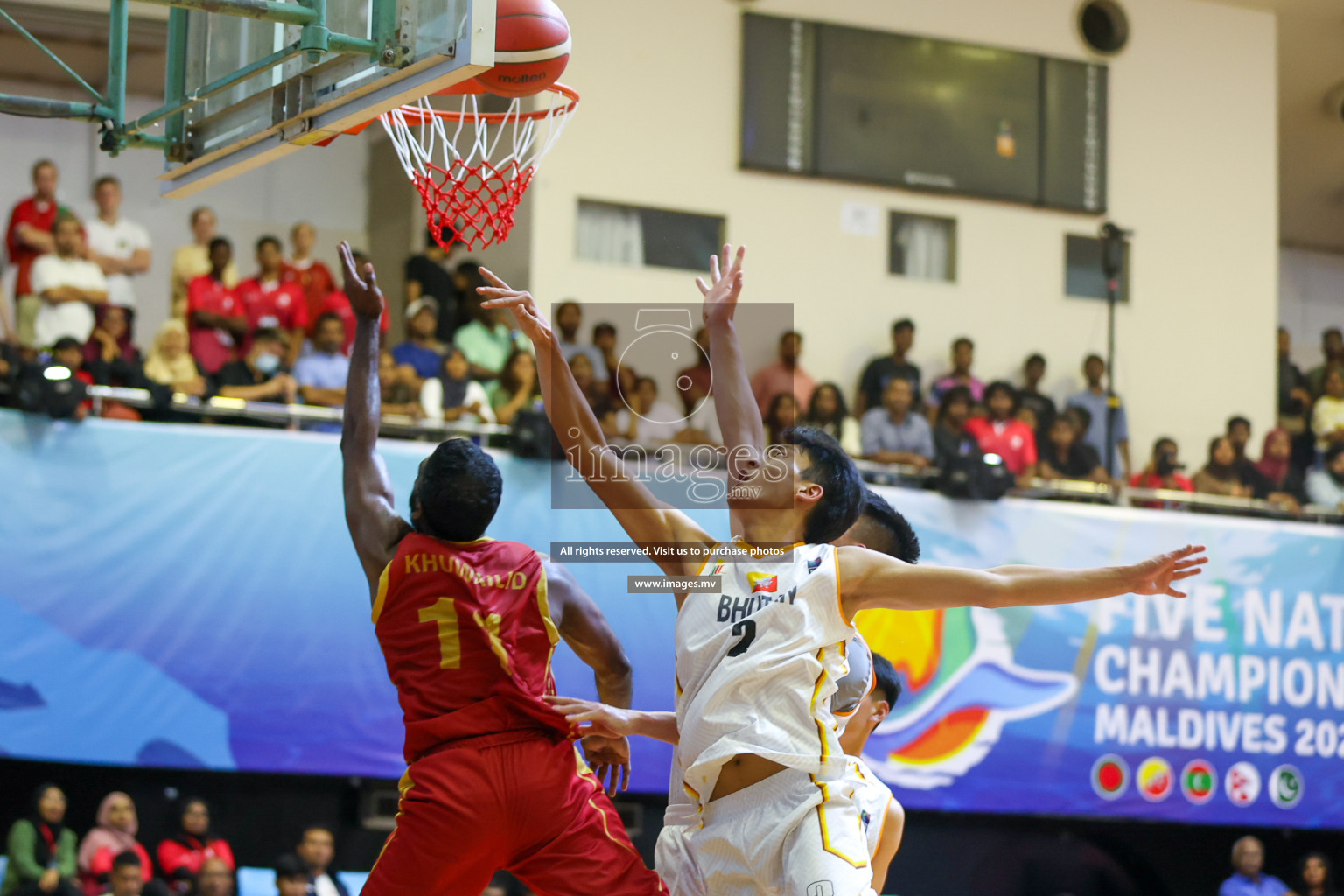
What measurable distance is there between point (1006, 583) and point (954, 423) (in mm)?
8218

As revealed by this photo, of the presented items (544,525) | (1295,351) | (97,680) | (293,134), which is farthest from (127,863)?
(1295,351)

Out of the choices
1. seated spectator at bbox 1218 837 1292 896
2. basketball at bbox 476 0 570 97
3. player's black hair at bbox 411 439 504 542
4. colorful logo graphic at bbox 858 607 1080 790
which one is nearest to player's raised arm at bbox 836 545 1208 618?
player's black hair at bbox 411 439 504 542

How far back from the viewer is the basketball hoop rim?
5895mm

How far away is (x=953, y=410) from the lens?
1195 cm

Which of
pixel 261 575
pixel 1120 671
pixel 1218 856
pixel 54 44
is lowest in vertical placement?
pixel 1218 856

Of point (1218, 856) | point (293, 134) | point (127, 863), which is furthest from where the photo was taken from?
point (1218, 856)

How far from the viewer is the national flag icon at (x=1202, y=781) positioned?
1101 centimetres

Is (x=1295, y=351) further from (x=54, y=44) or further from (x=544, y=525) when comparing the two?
(x=54, y=44)

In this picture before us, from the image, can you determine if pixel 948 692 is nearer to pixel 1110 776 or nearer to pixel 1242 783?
pixel 1110 776

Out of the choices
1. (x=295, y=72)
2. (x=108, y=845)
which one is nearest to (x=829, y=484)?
(x=295, y=72)

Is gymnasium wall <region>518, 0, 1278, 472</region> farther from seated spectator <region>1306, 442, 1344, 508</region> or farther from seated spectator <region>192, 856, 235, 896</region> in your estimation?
seated spectator <region>192, 856, 235, 896</region>

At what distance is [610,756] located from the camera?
4.59m

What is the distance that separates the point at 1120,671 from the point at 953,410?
2453mm

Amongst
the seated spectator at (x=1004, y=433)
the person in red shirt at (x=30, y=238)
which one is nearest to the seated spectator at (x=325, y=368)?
the person in red shirt at (x=30, y=238)
